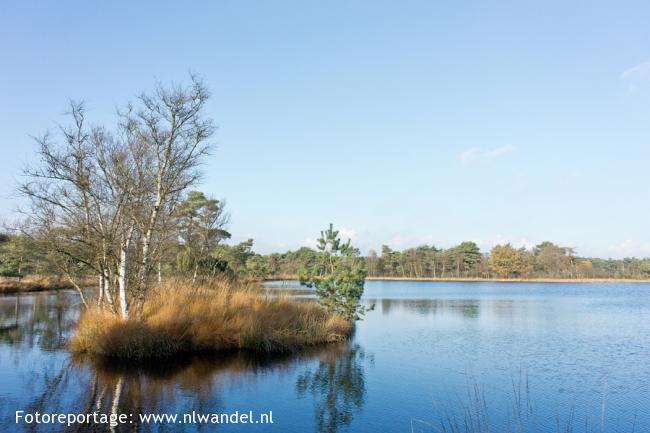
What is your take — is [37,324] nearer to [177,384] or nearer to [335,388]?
[177,384]

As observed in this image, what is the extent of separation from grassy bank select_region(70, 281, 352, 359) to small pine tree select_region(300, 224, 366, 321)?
4.70ft

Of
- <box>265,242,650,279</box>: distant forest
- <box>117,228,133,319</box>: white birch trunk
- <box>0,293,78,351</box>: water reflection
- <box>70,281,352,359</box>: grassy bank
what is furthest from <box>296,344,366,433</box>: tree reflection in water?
<box>265,242,650,279</box>: distant forest

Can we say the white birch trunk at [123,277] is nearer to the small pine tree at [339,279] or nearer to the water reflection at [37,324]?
the water reflection at [37,324]

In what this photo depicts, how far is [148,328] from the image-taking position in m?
12.8

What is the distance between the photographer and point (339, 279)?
735 inches

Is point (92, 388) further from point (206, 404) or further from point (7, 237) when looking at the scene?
point (7, 237)

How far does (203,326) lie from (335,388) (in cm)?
509

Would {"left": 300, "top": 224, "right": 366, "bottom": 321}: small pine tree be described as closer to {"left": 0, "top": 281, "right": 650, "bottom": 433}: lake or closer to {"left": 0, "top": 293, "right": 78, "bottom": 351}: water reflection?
{"left": 0, "top": 281, "right": 650, "bottom": 433}: lake

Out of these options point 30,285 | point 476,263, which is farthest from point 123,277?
point 476,263

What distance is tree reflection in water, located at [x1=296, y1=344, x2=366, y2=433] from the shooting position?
27.2 feet

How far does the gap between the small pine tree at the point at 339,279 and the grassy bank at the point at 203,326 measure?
1433mm

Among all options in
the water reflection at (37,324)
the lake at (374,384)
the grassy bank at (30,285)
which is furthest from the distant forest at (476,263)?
the lake at (374,384)

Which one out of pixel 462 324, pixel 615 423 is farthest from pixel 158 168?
pixel 462 324

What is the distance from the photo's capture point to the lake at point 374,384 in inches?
321
